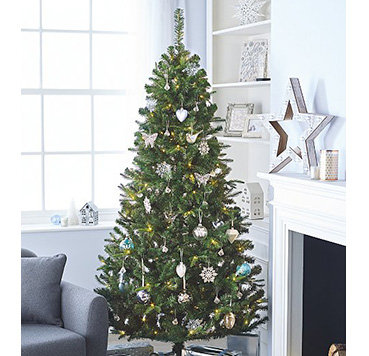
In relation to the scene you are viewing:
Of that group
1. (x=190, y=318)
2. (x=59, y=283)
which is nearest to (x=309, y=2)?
(x=190, y=318)

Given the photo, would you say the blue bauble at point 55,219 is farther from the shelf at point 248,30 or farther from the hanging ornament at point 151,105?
the shelf at point 248,30

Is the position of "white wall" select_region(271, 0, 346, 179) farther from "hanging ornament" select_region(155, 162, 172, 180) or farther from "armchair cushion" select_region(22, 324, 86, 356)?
"armchair cushion" select_region(22, 324, 86, 356)

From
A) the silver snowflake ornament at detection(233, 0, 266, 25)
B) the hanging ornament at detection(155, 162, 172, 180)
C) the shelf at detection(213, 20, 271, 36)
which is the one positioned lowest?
the hanging ornament at detection(155, 162, 172, 180)

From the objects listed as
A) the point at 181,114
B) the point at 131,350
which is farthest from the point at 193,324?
the point at 181,114

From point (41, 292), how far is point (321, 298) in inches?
61.4

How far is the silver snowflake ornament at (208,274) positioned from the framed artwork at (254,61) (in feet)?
4.63

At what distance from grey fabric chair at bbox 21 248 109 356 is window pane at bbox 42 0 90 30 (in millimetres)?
2154

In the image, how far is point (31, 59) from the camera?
5.07 m

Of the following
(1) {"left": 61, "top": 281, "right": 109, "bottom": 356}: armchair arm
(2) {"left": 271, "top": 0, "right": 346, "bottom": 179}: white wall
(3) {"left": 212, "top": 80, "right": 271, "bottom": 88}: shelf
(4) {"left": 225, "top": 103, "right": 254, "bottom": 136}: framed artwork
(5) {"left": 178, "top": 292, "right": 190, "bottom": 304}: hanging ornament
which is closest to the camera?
(2) {"left": 271, "top": 0, "right": 346, "bottom": 179}: white wall

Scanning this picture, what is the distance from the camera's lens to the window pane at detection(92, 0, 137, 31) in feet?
16.9

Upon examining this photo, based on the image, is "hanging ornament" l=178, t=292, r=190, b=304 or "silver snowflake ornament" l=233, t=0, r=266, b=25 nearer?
"hanging ornament" l=178, t=292, r=190, b=304

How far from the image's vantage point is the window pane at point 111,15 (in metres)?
5.16

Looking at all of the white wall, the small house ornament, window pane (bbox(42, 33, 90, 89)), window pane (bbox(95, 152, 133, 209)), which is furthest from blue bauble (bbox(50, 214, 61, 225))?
the white wall
